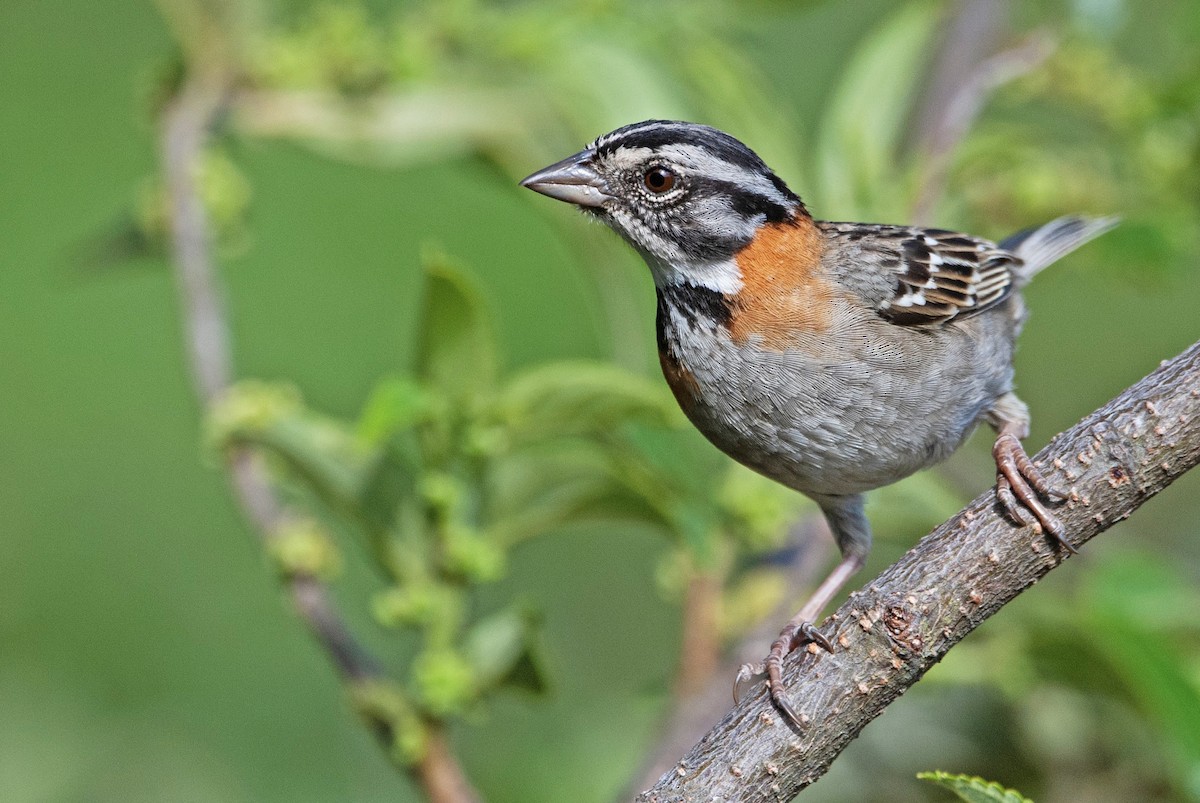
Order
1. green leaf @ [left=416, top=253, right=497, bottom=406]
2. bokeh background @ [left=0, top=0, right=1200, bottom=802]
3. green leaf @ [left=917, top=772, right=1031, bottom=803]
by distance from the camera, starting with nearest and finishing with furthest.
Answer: green leaf @ [left=917, top=772, right=1031, bottom=803]
green leaf @ [left=416, top=253, right=497, bottom=406]
bokeh background @ [left=0, top=0, right=1200, bottom=802]

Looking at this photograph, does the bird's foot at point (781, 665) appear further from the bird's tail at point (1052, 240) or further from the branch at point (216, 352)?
the bird's tail at point (1052, 240)

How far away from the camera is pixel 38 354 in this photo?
5.31 metres

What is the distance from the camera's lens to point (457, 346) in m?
2.74

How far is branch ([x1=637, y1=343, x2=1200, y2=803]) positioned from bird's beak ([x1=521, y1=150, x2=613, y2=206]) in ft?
3.93

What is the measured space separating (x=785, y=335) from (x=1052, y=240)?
1.12 meters

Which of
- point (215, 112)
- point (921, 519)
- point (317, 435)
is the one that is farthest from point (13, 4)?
point (921, 519)

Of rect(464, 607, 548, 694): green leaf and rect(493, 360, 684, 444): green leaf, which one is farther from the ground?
rect(493, 360, 684, 444): green leaf

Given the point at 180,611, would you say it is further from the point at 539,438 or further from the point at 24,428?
the point at 539,438

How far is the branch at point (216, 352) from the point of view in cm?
280

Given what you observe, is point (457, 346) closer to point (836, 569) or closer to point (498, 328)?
point (836, 569)

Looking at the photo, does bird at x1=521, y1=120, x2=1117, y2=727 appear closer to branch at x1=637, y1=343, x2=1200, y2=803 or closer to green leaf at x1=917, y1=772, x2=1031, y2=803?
branch at x1=637, y1=343, x2=1200, y2=803

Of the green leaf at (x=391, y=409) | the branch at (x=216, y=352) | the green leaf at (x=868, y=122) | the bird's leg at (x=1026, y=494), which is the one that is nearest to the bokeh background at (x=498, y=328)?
the green leaf at (x=868, y=122)

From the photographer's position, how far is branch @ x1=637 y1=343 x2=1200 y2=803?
6.95ft

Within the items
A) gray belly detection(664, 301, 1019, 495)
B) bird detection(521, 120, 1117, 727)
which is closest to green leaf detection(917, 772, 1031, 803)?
bird detection(521, 120, 1117, 727)
